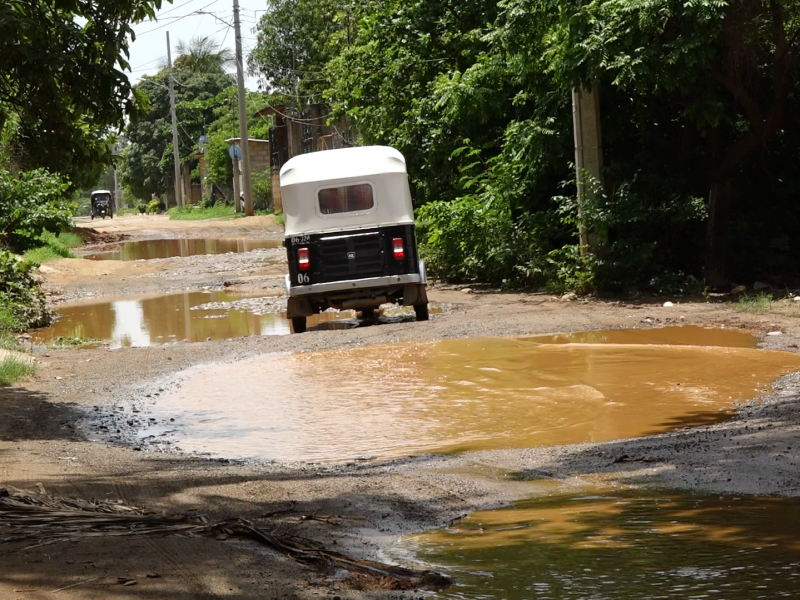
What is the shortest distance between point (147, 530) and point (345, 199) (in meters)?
11.2

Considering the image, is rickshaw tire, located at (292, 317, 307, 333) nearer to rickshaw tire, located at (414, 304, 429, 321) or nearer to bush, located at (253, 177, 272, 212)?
rickshaw tire, located at (414, 304, 429, 321)

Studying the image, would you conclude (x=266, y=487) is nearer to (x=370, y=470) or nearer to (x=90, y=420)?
(x=370, y=470)

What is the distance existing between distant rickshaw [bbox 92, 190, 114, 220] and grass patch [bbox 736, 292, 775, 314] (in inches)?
2688

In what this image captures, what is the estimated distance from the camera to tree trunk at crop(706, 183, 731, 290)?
16.7 m

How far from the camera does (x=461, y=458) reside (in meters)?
7.78

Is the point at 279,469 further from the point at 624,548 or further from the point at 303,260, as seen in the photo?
the point at 303,260

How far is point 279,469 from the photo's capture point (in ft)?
25.0

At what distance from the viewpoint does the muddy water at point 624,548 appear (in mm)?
4484

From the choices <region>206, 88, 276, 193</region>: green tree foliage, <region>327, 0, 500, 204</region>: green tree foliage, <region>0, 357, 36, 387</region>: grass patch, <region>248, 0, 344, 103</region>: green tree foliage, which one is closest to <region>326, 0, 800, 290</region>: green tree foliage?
<region>327, 0, 500, 204</region>: green tree foliage

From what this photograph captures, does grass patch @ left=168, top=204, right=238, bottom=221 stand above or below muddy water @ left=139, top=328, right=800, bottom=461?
above

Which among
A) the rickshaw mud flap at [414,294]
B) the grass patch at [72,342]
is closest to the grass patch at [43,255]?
the grass patch at [72,342]

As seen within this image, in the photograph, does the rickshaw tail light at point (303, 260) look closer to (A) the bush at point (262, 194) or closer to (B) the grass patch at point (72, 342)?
(B) the grass patch at point (72, 342)

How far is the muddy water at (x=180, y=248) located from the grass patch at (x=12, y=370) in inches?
840

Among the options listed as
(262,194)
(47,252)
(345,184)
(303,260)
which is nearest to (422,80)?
(345,184)
